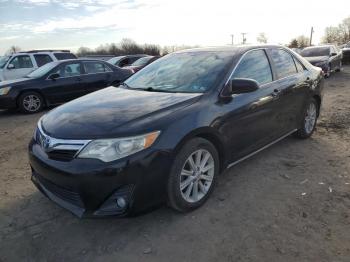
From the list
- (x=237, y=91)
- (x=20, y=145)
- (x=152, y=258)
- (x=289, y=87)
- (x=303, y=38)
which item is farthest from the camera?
(x=303, y=38)

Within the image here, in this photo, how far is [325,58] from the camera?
1560 cm

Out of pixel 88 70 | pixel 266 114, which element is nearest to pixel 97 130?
pixel 266 114

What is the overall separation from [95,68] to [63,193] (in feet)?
26.4

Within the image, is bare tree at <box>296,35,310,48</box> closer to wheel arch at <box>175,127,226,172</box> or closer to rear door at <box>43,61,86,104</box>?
rear door at <box>43,61,86,104</box>

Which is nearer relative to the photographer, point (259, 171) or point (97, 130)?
point (97, 130)

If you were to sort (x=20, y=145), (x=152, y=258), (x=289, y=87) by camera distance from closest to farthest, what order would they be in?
(x=152, y=258) < (x=289, y=87) < (x=20, y=145)

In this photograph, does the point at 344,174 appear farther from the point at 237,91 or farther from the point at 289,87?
the point at 237,91

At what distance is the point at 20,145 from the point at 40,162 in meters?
3.25

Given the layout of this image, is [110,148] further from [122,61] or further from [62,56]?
[122,61]

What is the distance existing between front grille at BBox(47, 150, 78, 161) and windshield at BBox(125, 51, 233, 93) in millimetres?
1429

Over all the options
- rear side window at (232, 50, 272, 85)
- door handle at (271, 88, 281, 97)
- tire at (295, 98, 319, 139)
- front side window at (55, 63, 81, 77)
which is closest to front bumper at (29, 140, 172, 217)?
rear side window at (232, 50, 272, 85)

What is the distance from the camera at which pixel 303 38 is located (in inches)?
2928

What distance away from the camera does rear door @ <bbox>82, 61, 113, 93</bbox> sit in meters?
10.4

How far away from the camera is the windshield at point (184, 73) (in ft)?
13.1
